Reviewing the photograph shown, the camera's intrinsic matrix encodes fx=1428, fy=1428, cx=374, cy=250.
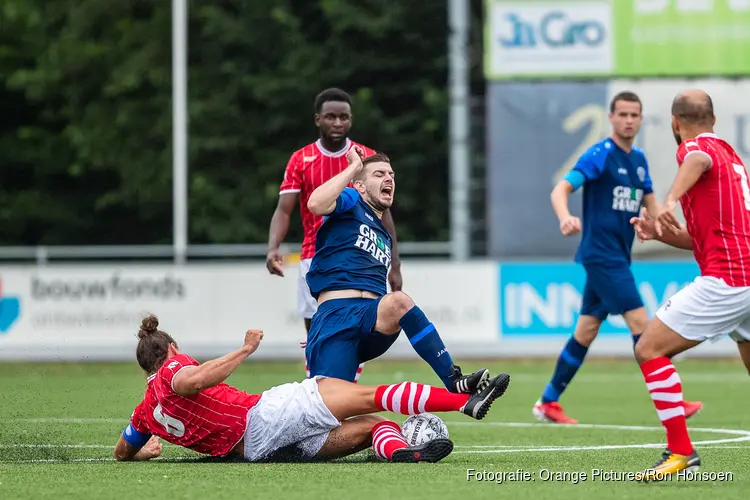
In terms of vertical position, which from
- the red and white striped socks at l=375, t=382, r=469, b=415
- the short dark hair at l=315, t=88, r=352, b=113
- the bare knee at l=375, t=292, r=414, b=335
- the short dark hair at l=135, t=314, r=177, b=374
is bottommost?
the red and white striped socks at l=375, t=382, r=469, b=415

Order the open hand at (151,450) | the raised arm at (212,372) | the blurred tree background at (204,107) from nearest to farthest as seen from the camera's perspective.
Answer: the raised arm at (212,372) → the open hand at (151,450) → the blurred tree background at (204,107)

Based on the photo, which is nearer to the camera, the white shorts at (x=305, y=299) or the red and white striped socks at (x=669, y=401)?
the red and white striped socks at (x=669, y=401)

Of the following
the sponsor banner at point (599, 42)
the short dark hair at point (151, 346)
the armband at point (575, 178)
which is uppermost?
the sponsor banner at point (599, 42)

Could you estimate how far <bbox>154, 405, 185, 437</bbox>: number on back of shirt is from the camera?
7.76 m

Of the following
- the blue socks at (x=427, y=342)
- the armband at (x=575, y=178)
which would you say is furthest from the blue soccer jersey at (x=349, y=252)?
the armband at (x=575, y=178)

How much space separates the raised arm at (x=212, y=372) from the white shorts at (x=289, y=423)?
15.7 inches

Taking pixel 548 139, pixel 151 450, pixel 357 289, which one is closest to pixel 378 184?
pixel 357 289

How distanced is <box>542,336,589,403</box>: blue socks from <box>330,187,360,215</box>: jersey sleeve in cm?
329

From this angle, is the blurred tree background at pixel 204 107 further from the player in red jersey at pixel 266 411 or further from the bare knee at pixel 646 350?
the bare knee at pixel 646 350

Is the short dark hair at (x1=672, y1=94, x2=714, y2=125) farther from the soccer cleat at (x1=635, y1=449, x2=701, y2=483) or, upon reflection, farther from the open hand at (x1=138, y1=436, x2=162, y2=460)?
the open hand at (x1=138, y1=436, x2=162, y2=460)

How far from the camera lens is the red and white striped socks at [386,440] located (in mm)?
7820

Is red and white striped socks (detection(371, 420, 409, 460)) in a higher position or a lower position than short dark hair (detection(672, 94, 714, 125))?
lower

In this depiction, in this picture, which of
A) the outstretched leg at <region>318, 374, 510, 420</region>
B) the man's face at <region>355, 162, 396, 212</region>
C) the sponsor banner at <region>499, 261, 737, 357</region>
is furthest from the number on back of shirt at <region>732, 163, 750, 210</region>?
the sponsor banner at <region>499, 261, 737, 357</region>

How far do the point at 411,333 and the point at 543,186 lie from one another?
509 inches
